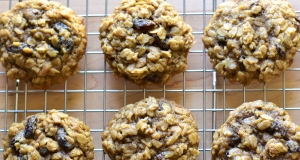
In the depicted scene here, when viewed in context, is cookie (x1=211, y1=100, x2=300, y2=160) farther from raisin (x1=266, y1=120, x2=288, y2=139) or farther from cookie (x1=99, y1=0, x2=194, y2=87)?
cookie (x1=99, y1=0, x2=194, y2=87)

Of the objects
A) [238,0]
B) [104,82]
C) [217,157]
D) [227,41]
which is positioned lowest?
[217,157]

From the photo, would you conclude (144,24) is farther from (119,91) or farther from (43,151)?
(43,151)

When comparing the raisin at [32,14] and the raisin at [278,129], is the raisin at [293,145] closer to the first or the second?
the raisin at [278,129]

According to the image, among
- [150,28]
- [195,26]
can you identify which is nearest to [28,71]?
[150,28]

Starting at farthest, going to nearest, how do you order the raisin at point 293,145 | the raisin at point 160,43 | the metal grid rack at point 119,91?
the metal grid rack at point 119,91 → the raisin at point 160,43 → the raisin at point 293,145

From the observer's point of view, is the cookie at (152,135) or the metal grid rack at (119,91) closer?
the cookie at (152,135)

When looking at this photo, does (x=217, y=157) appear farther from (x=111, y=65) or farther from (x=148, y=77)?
(x=111, y=65)

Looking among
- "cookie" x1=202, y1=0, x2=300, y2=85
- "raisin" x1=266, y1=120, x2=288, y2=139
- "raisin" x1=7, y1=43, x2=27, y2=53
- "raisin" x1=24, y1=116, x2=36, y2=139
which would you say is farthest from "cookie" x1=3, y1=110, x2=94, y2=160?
"raisin" x1=266, y1=120, x2=288, y2=139

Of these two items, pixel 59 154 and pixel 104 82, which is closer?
pixel 59 154

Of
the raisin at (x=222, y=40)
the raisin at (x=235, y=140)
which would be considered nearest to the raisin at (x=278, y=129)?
the raisin at (x=235, y=140)
